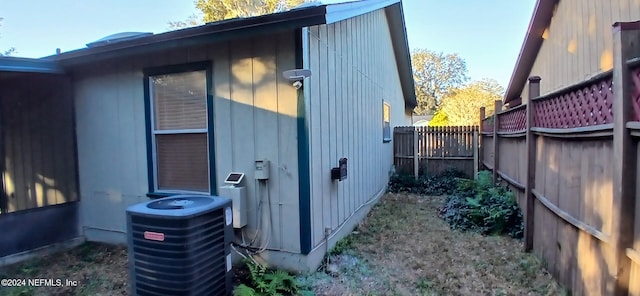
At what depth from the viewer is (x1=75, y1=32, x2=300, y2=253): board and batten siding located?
374cm

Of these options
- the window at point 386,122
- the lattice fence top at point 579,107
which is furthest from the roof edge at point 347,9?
the window at point 386,122

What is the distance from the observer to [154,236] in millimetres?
2893

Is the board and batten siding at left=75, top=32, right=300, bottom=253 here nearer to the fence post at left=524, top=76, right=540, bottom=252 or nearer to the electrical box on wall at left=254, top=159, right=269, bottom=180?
the electrical box on wall at left=254, top=159, right=269, bottom=180

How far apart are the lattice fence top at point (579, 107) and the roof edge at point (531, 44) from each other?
13.1ft

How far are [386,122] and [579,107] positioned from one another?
631 cm

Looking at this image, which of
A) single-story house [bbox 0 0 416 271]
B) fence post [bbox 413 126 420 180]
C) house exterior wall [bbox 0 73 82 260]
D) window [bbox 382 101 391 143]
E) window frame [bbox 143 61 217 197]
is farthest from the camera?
fence post [bbox 413 126 420 180]

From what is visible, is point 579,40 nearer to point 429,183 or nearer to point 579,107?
point 579,107

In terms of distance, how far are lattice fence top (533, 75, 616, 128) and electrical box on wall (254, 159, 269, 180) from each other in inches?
116

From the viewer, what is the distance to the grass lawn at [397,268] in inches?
137

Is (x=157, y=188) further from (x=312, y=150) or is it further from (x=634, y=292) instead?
(x=634, y=292)

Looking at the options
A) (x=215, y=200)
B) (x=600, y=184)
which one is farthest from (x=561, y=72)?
(x=215, y=200)

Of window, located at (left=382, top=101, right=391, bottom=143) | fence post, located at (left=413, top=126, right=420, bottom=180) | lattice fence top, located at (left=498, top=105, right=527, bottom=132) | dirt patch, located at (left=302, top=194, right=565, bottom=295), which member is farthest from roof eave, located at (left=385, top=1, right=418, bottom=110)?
dirt patch, located at (left=302, top=194, right=565, bottom=295)

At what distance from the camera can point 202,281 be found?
2.99 metres

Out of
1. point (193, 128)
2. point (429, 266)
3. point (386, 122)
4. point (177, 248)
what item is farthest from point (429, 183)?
point (177, 248)
